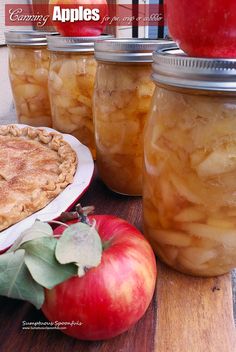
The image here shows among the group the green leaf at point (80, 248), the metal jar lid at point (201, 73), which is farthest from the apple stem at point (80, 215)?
the metal jar lid at point (201, 73)

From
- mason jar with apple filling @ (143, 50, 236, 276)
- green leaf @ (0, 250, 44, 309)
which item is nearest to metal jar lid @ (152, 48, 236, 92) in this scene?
mason jar with apple filling @ (143, 50, 236, 276)

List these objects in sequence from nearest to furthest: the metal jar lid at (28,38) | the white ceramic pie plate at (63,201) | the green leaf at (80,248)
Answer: the green leaf at (80,248) → the white ceramic pie plate at (63,201) → the metal jar lid at (28,38)

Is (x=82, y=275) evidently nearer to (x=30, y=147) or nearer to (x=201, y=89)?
(x=201, y=89)

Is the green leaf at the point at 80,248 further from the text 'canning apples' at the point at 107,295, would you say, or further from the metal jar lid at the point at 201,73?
the metal jar lid at the point at 201,73

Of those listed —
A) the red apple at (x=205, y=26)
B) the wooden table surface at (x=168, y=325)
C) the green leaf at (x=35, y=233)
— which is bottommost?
the wooden table surface at (x=168, y=325)

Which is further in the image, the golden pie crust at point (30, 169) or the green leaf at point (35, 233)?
the golden pie crust at point (30, 169)

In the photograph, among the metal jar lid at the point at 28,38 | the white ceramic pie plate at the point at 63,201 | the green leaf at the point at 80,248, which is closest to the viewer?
the green leaf at the point at 80,248

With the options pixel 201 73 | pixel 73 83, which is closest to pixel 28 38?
pixel 73 83

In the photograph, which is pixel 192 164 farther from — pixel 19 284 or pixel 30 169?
pixel 30 169

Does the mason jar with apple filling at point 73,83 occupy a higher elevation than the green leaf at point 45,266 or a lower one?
higher
